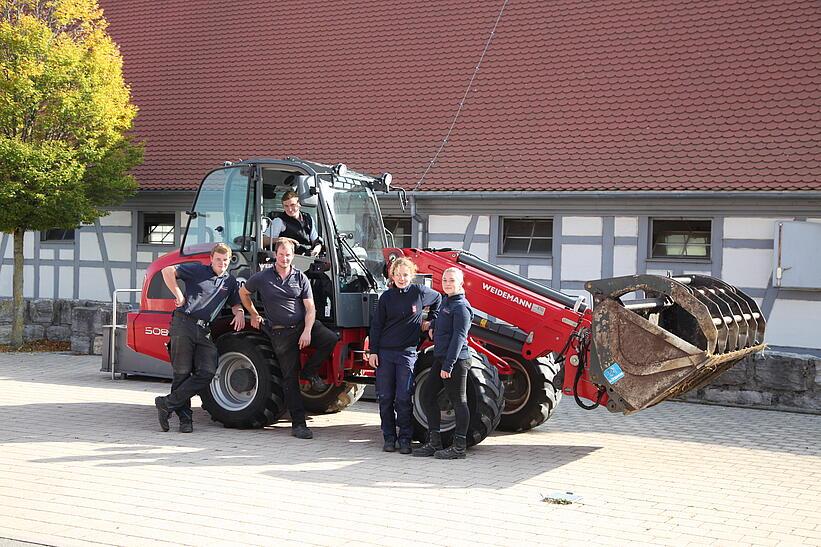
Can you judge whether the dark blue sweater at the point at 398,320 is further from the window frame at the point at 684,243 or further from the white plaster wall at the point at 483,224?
the white plaster wall at the point at 483,224

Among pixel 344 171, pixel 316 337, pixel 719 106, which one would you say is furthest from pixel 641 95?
pixel 316 337

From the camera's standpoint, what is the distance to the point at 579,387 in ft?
31.0

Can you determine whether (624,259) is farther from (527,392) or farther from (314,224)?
(314,224)

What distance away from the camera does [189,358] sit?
33.3 feet

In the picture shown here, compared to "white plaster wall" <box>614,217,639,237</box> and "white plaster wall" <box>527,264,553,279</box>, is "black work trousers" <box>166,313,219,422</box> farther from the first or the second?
"white plaster wall" <box>614,217,639,237</box>

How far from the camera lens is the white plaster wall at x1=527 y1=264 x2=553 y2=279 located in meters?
16.8

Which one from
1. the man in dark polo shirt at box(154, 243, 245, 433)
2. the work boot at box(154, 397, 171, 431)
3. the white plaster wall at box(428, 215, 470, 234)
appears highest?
the white plaster wall at box(428, 215, 470, 234)

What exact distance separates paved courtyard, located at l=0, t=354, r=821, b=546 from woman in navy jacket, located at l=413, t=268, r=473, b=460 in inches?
9.4

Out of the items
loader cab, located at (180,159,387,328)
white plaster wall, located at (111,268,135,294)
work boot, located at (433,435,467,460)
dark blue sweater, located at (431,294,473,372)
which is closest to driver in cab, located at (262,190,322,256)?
loader cab, located at (180,159,387,328)

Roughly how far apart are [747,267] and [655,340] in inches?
295

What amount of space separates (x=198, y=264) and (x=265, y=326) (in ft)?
3.06

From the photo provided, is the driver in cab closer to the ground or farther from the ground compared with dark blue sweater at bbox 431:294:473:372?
farther from the ground

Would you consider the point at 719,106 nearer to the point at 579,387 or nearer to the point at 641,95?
the point at 641,95

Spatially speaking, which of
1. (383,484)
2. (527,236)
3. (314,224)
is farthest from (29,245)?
(383,484)
